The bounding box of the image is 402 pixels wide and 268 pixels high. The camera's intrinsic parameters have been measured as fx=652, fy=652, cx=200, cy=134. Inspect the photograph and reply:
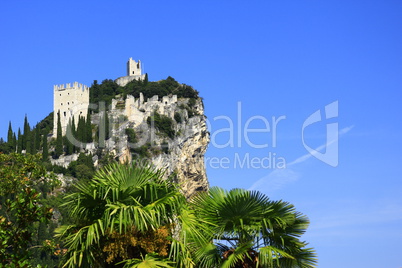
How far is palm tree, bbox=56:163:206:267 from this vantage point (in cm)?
1310

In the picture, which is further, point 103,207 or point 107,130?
point 107,130

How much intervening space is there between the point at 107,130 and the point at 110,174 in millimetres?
91848

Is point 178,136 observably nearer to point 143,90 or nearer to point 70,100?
point 143,90

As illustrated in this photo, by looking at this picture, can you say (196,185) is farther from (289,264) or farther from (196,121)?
(289,264)

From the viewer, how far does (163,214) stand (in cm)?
1370

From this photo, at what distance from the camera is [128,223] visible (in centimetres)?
1305

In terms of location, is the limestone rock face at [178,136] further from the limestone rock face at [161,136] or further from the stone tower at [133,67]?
the stone tower at [133,67]

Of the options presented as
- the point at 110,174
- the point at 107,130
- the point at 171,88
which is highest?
the point at 171,88

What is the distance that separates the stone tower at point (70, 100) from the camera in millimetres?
114312

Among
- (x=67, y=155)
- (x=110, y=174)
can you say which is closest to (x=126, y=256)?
(x=110, y=174)

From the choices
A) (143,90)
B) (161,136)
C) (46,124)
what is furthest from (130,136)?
(46,124)

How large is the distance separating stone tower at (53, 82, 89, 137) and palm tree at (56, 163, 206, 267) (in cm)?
10095

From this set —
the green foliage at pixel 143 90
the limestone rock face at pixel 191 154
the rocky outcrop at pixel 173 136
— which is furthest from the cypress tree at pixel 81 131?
the limestone rock face at pixel 191 154

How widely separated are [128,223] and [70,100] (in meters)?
105
